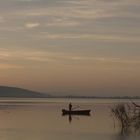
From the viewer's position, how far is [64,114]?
2965 inches

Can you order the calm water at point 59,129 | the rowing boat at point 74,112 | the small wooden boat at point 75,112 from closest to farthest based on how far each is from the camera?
the calm water at point 59,129, the small wooden boat at point 75,112, the rowing boat at point 74,112

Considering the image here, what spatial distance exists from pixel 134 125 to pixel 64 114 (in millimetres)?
32882

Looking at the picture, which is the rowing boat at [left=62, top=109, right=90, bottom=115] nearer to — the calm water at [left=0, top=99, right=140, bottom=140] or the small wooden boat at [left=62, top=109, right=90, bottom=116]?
the small wooden boat at [left=62, top=109, right=90, bottom=116]

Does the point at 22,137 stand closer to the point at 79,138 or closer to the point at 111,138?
the point at 79,138

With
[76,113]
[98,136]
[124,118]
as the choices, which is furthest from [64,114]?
[98,136]

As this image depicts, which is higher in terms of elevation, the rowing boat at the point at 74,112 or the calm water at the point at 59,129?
the rowing boat at the point at 74,112

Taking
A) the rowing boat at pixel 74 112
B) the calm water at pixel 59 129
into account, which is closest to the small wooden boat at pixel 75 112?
the rowing boat at pixel 74 112

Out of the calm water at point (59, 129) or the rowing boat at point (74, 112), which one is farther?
the rowing boat at point (74, 112)

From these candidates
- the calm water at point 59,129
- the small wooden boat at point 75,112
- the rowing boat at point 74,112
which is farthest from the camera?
the rowing boat at point 74,112

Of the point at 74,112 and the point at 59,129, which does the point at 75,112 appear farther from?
the point at 59,129

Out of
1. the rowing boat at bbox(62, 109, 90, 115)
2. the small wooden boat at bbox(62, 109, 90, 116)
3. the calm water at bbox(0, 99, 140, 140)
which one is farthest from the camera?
the rowing boat at bbox(62, 109, 90, 115)

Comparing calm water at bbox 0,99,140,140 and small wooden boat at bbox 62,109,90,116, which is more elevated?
small wooden boat at bbox 62,109,90,116

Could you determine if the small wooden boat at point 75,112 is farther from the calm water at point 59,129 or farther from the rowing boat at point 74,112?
the calm water at point 59,129

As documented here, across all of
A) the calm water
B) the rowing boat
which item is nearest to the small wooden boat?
the rowing boat
